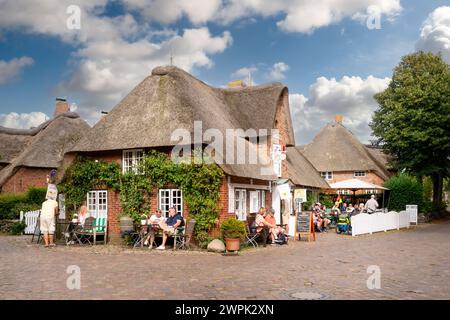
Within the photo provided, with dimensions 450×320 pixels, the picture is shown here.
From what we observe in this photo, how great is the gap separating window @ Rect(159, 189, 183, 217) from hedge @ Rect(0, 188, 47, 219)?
11.5m

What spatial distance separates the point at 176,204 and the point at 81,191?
4554 mm

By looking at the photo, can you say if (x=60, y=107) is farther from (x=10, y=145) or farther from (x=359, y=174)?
(x=359, y=174)

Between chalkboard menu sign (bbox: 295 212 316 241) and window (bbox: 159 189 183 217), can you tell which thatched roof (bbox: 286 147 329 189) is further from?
window (bbox: 159 189 183 217)

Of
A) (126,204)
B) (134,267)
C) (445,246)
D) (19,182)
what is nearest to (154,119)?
(126,204)

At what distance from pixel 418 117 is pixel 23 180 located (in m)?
28.3

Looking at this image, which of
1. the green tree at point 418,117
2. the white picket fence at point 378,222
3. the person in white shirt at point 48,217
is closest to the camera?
the person in white shirt at point 48,217

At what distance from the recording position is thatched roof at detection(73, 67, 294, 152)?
728 inches

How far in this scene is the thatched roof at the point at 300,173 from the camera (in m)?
29.8

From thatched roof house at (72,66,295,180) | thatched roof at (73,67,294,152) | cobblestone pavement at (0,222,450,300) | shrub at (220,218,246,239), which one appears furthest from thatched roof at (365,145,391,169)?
shrub at (220,218,246,239)

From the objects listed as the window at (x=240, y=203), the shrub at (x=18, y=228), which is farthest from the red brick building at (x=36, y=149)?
the window at (x=240, y=203)

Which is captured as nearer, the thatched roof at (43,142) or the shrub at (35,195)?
the shrub at (35,195)

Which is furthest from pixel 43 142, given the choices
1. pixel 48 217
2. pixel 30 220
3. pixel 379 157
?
pixel 379 157

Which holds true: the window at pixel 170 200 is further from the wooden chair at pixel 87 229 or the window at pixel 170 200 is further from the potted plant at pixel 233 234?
the wooden chair at pixel 87 229

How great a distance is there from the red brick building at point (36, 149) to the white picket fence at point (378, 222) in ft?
55.9
